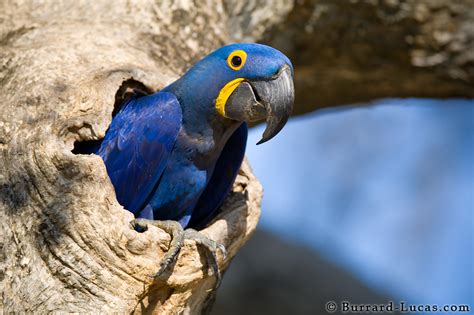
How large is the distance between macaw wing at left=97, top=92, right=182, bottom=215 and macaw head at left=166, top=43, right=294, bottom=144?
138mm

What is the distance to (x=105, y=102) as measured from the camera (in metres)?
3.33

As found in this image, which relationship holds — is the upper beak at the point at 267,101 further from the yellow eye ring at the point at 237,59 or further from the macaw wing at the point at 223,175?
the macaw wing at the point at 223,175

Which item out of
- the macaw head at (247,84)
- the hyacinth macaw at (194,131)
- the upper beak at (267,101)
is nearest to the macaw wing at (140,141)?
the hyacinth macaw at (194,131)

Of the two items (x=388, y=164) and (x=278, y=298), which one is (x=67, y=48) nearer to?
(x=278, y=298)

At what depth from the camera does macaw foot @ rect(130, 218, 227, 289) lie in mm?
3025

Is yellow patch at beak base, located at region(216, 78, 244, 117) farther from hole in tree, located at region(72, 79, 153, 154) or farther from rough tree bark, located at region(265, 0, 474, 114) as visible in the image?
rough tree bark, located at region(265, 0, 474, 114)

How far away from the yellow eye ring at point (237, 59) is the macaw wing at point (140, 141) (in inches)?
12.4

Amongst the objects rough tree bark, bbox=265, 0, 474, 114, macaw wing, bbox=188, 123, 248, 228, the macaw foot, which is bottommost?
rough tree bark, bbox=265, 0, 474, 114

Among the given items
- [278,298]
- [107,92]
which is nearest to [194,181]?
[107,92]

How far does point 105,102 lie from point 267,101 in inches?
27.1

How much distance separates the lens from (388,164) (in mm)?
11234

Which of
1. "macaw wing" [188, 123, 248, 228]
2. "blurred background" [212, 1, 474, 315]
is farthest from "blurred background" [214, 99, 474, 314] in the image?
"macaw wing" [188, 123, 248, 228]

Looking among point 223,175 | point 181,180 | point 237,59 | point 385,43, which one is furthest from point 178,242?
point 385,43

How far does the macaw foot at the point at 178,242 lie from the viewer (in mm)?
3025
